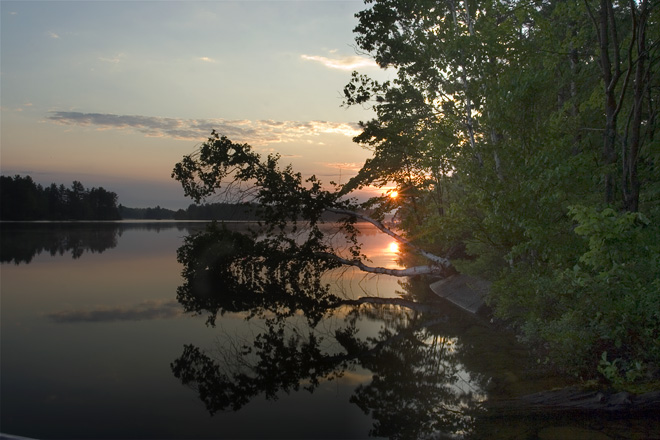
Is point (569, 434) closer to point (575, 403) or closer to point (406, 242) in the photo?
point (575, 403)

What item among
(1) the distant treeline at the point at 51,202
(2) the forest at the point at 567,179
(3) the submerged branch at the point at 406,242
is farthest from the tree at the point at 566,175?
(1) the distant treeline at the point at 51,202

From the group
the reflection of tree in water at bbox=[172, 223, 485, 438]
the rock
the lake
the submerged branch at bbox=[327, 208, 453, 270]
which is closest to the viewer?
the rock

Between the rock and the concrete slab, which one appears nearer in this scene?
the rock

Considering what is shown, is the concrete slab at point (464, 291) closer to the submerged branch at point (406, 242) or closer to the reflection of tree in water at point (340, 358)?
the submerged branch at point (406, 242)

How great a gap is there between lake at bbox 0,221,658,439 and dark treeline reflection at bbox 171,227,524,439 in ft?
0.18

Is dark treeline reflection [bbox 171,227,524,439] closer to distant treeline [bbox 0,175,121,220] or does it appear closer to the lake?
A: the lake

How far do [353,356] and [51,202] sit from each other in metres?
149

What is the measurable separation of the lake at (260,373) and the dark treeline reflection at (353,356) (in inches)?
2.1

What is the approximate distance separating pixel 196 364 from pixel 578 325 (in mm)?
9764

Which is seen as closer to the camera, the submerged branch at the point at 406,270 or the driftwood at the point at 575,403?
the driftwood at the point at 575,403

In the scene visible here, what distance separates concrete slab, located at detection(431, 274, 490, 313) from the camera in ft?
66.9

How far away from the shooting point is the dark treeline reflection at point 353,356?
9.59m

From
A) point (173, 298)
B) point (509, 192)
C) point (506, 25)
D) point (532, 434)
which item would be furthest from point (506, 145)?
point (173, 298)

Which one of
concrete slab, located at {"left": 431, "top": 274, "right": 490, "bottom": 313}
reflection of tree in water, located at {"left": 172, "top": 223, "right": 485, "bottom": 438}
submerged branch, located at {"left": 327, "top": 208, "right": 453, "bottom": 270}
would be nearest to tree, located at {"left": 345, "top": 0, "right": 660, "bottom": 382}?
concrete slab, located at {"left": 431, "top": 274, "right": 490, "bottom": 313}
